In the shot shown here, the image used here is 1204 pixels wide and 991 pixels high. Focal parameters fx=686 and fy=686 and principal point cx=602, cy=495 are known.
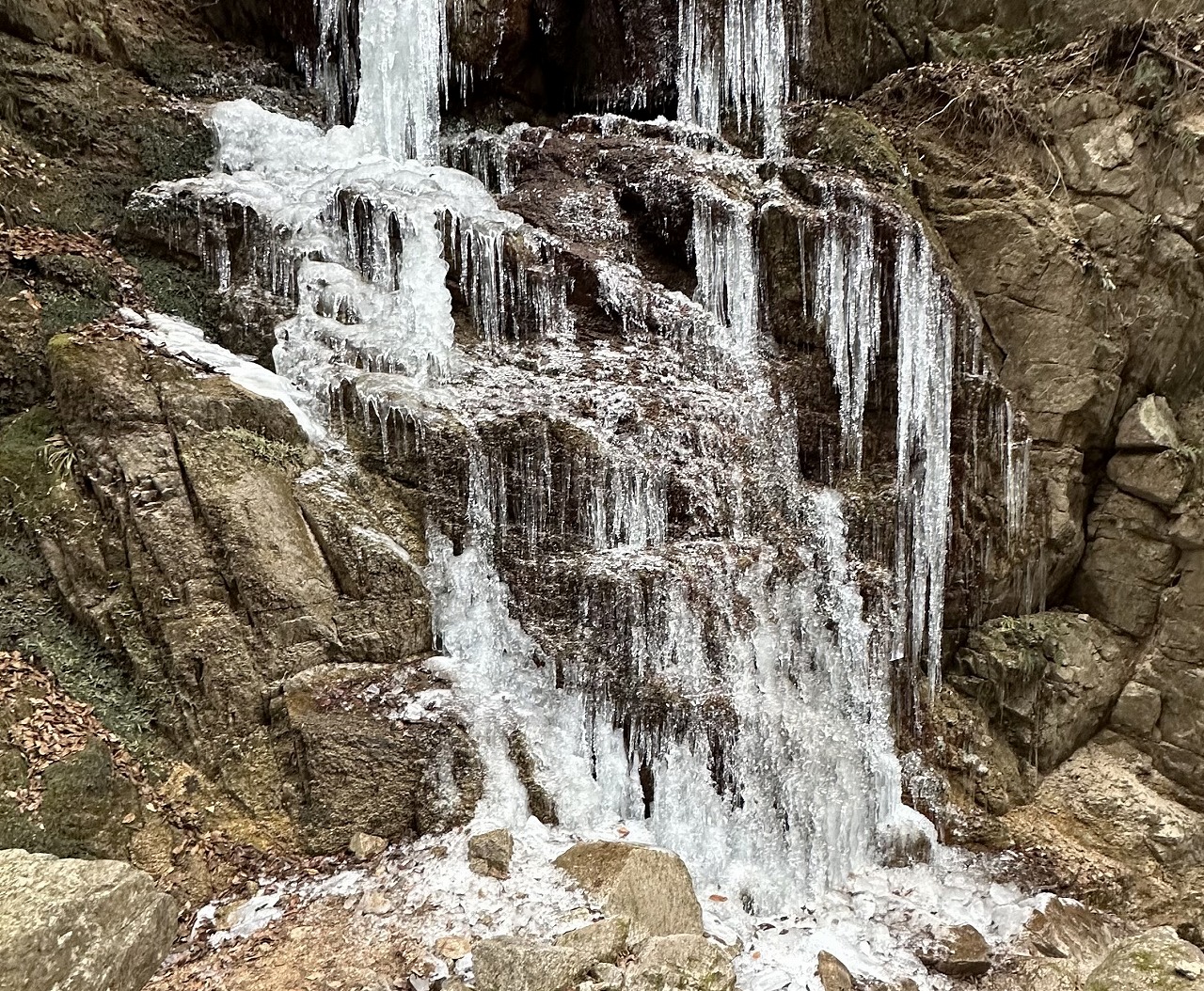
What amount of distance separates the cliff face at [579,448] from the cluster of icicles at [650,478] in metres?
0.14

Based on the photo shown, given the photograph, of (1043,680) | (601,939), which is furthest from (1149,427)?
(601,939)

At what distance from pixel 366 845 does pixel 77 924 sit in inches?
71.7

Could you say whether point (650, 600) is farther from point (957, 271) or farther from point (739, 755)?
point (957, 271)

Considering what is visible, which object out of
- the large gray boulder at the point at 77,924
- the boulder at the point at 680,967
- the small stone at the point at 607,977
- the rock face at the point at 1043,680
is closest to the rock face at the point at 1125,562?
the rock face at the point at 1043,680

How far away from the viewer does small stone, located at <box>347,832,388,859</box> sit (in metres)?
4.72

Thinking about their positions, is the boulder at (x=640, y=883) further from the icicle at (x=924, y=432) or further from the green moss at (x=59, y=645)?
A: the icicle at (x=924, y=432)

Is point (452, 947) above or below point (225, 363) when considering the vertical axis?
below

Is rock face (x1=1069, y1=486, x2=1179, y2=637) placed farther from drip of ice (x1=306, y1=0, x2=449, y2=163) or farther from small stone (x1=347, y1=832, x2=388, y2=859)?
drip of ice (x1=306, y1=0, x2=449, y2=163)

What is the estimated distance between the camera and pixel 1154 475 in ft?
23.3

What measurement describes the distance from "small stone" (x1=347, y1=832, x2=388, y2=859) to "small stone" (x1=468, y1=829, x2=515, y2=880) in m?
0.64

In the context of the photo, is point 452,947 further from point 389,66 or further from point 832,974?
point 389,66

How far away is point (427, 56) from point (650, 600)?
849 centimetres

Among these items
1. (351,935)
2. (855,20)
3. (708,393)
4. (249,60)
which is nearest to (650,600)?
(708,393)

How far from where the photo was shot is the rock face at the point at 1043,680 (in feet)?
22.9
